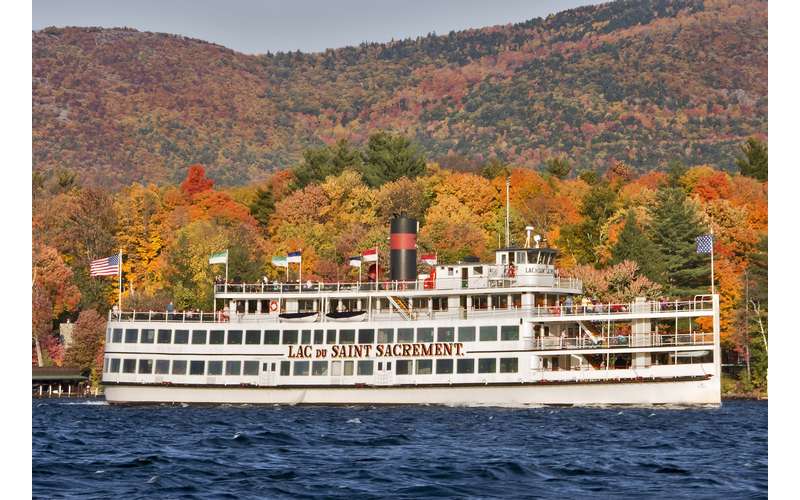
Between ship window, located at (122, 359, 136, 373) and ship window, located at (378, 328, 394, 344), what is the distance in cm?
1286

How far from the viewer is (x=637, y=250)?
9288 cm

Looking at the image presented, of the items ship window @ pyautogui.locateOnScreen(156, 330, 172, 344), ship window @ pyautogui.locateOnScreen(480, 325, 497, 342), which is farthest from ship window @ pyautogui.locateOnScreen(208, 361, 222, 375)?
ship window @ pyautogui.locateOnScreen(480, 325, 497, 342)

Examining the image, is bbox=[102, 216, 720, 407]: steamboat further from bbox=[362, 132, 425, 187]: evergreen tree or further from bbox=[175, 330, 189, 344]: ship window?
bbox=[362, 132, 425, 187]: evergreen tree

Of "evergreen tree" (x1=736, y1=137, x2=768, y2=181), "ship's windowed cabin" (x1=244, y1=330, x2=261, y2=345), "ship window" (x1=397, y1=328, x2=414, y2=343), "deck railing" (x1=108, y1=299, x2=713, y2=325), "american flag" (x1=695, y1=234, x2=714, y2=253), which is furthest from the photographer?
"evergreen tree" (x1=736, y1=137, x2=768, y2=181)

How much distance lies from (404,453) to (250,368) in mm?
27340

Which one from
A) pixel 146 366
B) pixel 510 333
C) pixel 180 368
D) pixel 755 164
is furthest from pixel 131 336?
pixel 755 164

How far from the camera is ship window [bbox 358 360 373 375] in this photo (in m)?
69.6

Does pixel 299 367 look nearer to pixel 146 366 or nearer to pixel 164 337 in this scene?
pixel 164 337

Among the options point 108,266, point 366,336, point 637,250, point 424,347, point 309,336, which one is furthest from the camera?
point 637,250

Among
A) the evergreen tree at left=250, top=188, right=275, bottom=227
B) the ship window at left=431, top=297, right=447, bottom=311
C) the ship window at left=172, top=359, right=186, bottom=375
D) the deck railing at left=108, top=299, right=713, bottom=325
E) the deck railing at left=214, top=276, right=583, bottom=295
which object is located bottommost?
the ship window at left=172, top=359, right=186, bottom=375

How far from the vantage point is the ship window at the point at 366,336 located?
229 feet

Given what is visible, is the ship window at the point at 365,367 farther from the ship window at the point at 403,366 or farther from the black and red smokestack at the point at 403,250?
the black and red smokestack at the point at 403,250

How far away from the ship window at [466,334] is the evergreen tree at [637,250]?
26.8 metres
